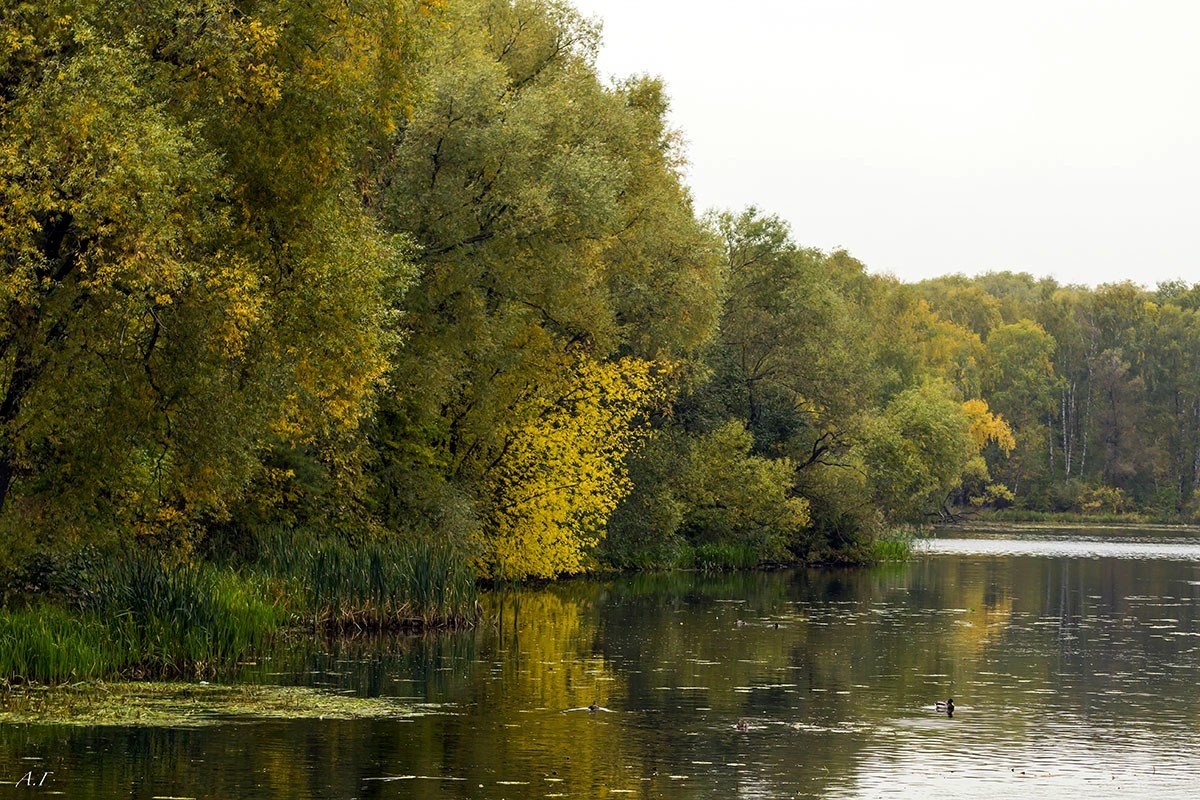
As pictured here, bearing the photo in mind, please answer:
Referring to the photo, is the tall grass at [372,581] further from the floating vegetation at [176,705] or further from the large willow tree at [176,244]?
the floating vegetation at [176,705]

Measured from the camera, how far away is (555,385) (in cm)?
4759

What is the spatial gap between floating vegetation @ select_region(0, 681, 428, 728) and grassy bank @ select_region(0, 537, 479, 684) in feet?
2.18

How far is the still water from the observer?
1852cm

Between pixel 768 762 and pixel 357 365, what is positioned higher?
pixel 357 365

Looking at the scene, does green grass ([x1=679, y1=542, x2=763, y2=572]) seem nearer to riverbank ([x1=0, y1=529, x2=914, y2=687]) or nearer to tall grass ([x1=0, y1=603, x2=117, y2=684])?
riverbank ([x1=0, y1=529, x2=914, y2=687])

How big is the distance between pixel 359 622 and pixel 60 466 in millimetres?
8089

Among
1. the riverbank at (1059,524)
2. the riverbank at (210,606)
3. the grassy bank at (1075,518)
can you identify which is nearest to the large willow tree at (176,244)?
the riverbank at (210,606)

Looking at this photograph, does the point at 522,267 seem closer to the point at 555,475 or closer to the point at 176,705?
the point at 555,475

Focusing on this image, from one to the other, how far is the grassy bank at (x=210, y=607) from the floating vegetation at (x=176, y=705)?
0.67m

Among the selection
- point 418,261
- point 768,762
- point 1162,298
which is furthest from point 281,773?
point 1162,298

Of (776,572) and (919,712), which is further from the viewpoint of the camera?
(776,572)

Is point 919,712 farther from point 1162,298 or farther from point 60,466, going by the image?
point 1162,298

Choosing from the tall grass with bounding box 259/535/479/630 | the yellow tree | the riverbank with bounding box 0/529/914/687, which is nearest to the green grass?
the yellow tree

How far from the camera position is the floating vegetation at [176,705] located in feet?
69.6
